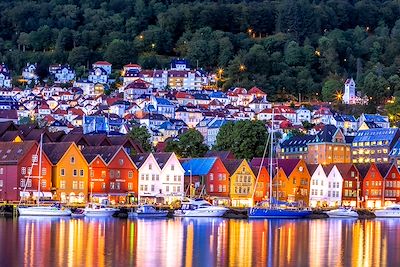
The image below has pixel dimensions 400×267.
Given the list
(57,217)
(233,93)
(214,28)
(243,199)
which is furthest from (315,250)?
(214,28)

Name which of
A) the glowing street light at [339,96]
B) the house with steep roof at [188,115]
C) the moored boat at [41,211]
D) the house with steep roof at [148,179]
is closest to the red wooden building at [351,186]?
the house with steep roof at [148,179]

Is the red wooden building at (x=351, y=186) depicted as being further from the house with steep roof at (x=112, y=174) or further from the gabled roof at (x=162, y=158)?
the house with steep roof at (x=112, y=174)

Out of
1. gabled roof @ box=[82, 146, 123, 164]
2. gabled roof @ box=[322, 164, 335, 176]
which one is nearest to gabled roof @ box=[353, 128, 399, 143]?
gabled roof @ box=[322, 164, 335, 176]

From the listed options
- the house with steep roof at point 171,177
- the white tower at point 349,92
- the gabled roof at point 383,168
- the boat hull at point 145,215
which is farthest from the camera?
the white tower at point 349,92

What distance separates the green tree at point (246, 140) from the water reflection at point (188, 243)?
103 feet

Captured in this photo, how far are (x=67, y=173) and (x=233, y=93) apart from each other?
303 ft

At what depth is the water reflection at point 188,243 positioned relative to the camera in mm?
37375

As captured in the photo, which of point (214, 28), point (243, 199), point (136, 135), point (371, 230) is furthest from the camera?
point (214, 28)

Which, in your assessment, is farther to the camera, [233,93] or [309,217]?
[233,93]

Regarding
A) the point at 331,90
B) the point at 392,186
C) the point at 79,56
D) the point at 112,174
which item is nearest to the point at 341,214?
the point at 392,186

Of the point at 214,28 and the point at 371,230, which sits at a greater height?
the point at 214,28

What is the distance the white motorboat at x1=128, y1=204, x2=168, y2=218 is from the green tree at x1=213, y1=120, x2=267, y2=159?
85.4 feet

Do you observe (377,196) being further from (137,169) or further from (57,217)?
(57,217)

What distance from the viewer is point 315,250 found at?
43.4m
